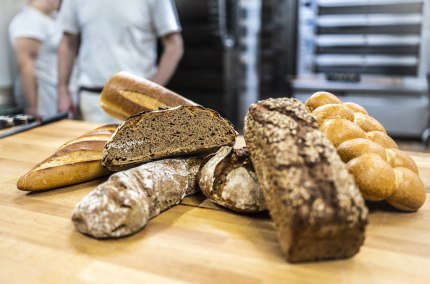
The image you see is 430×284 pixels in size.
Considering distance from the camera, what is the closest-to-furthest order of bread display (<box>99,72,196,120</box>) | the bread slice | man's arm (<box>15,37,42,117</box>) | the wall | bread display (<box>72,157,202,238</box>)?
bread display (<box>72,157,202,238</box>)
the bread slice
bread display (<box>99,72,196,120</box>)
man's arm (<box>15,37,42,117</box>)
the wall

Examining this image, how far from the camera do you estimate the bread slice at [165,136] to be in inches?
50.5

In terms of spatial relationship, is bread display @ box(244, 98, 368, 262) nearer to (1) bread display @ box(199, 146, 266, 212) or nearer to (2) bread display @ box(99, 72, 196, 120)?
(1) bread display @ box(199, 146, 266, 212)

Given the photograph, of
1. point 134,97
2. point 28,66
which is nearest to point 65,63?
point 28,66

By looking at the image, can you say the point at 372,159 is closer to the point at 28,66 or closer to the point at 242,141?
the point at 242,141

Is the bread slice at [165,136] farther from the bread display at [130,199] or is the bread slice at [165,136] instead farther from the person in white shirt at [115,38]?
the person in white shirt at [115,38]

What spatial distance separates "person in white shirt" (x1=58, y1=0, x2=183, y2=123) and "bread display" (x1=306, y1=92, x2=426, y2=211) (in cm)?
183

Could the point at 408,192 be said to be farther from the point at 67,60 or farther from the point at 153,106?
the point at 67,60

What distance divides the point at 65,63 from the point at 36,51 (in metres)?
0.81

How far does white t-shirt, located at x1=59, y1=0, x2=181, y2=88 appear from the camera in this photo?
9.27 feet

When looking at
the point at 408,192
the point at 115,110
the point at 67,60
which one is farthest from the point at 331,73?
the point at 408,192

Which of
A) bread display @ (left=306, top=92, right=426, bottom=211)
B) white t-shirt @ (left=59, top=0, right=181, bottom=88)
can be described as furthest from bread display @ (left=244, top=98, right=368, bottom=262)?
white t-shirt @ (left=59, top=0, right=181, bottom=88)

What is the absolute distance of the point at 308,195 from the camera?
0.92 m

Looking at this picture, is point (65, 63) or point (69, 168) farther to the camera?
point (65, 63)

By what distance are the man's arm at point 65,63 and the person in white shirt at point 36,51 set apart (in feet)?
1.88
